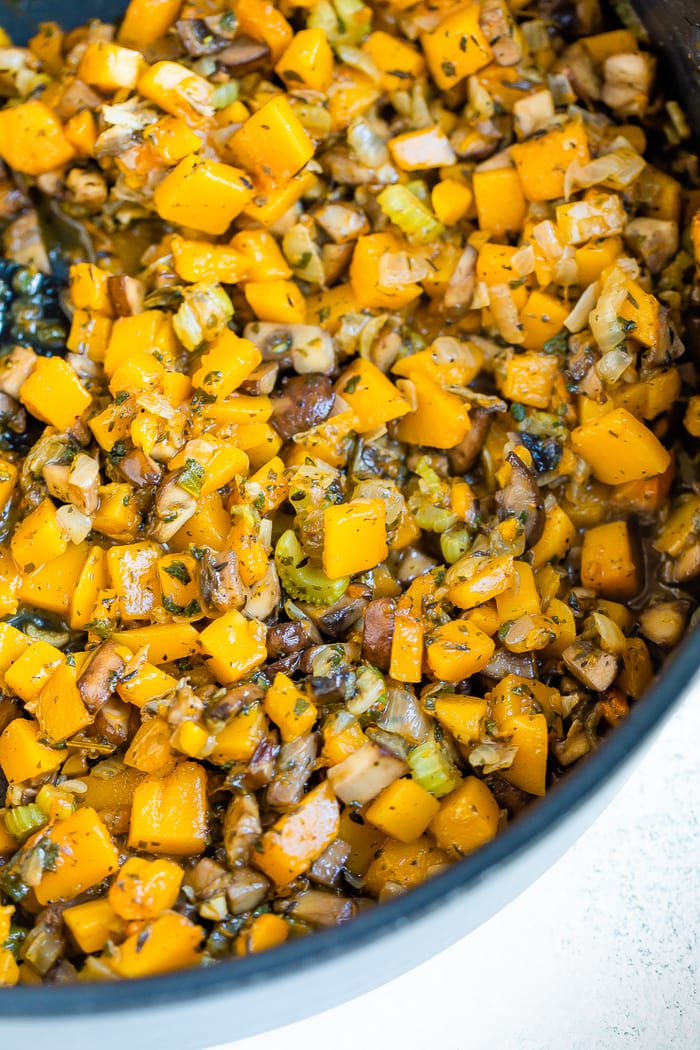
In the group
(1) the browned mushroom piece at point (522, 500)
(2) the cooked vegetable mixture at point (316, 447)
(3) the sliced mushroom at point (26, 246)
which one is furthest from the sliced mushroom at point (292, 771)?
(3) the sliced mushroom at point (26, 246)

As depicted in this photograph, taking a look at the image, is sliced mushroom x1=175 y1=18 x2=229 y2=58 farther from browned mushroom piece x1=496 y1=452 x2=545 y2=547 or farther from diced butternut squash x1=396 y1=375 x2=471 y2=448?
browned mushroom piece x1=496 y1=452 x2=545 y2=547

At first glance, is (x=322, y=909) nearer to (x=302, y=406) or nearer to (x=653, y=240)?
(x=302, y=406)

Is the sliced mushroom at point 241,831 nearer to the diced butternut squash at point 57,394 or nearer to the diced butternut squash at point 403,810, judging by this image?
the diced butternut squash at point 403,810

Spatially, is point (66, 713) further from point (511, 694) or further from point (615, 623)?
point (615, 623)

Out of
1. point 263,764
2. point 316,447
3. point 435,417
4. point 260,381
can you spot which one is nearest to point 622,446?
point 435,417

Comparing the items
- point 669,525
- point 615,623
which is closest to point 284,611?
point 615,623

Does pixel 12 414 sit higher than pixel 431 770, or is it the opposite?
pixel 12 414

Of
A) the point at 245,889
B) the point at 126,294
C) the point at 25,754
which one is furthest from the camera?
the point at 126,294
